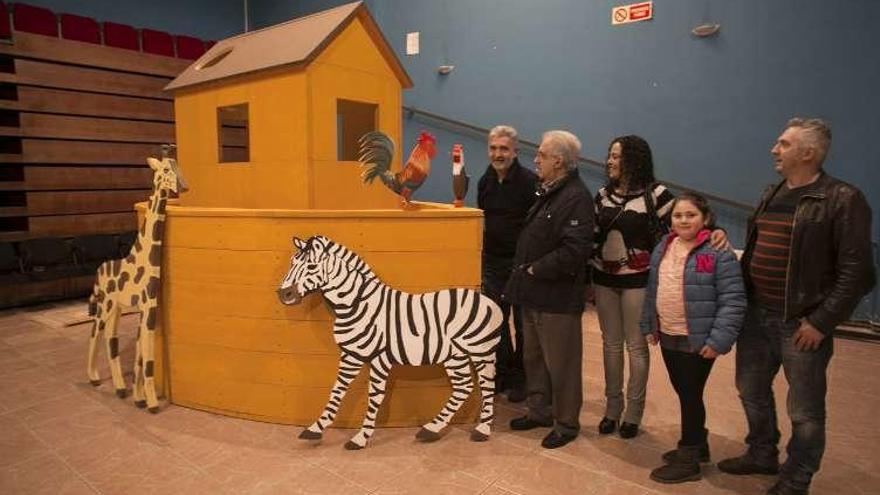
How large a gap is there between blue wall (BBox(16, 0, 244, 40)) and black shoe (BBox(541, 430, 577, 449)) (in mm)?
7143

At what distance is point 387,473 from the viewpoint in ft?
8.24

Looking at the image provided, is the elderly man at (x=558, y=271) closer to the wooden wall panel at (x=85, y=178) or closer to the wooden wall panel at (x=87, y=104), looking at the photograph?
the wooden wall panel at (x=85, y=178)

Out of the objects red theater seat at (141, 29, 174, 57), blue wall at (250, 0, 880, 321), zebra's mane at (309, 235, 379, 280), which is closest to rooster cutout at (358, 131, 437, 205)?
zebra's mane at (309, 235, 379, 280)

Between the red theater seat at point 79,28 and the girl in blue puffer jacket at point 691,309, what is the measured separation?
6.78 meters

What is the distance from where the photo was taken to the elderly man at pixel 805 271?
2037 mm

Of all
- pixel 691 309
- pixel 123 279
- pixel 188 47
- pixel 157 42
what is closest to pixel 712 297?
pixel 691 309

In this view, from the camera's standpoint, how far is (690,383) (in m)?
2.40

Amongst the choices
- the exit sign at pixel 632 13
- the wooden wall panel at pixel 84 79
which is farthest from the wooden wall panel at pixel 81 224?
the exit sign at pixel 632 13

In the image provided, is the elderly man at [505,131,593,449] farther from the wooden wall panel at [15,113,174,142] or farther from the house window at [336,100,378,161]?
the wooden wall panel at [15,113,174,142]

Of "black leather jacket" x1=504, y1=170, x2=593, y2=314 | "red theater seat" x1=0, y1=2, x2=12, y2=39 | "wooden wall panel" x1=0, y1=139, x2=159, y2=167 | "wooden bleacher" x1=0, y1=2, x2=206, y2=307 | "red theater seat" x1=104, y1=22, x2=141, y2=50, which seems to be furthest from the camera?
"red theater seat" x1=104, y1=22, x2=141, y2=50

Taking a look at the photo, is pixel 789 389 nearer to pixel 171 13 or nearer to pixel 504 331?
pixel 504 331

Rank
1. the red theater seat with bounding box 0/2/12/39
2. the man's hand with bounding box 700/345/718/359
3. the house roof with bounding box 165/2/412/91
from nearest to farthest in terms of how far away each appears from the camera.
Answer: the man's hand with bounding box 700/345/718/359 < the house roof with bounding box 165/2/412/91 < the red theater seat with bounding box 0/2/12/39

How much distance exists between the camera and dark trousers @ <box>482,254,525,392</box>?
332 centimetres

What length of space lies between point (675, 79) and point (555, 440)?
12.7 feet
